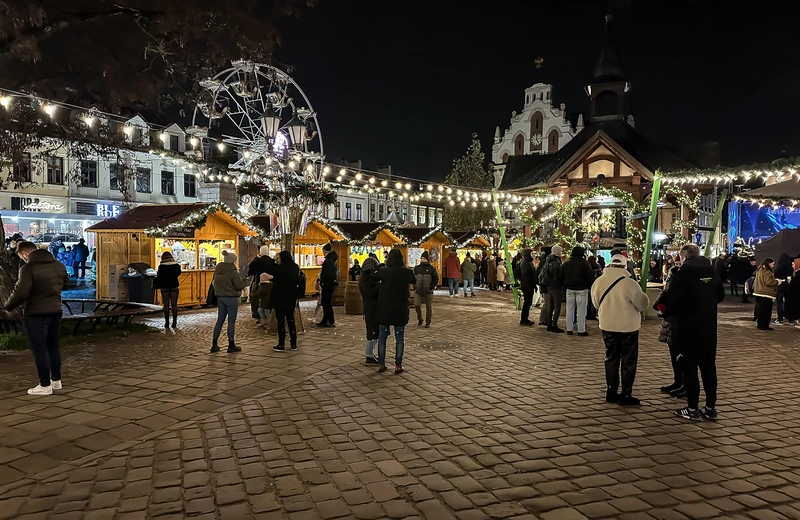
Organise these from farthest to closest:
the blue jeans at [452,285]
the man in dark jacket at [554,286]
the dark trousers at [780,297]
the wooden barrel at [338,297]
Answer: the blue jeans at [452,285]
the wooden barrel at [338,297]
the dark trousers at [780,297]
the man in dark jacket at [554,286]

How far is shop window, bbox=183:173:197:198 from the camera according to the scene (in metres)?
36.3

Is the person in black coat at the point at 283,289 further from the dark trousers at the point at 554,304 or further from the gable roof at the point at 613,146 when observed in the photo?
the gable roof at the point at 613,146

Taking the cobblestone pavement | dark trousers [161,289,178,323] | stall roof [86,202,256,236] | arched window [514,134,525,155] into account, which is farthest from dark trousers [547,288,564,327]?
arched window [514,134,525,155]

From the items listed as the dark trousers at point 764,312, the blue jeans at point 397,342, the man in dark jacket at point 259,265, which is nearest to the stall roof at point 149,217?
the man in dark jacket at point 259,265

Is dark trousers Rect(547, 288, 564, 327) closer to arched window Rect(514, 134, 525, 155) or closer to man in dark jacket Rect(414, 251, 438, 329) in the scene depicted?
man in dark jacket Rect(414, 251, 438, 329)

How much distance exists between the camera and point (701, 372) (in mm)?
5703

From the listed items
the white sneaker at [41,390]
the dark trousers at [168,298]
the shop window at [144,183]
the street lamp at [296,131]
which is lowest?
the white sneaker at [41,390]

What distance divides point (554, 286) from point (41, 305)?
30.1 ft

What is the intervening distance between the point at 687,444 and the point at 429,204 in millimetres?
52084

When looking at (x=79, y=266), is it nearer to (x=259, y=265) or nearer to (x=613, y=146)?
(x=259, y=265)

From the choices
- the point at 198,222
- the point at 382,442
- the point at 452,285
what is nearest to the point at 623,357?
the point at 382,442

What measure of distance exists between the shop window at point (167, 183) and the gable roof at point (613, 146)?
20.9m

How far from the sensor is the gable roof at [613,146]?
2681cm

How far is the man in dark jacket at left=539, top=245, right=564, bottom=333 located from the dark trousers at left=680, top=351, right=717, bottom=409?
19.2 feet
